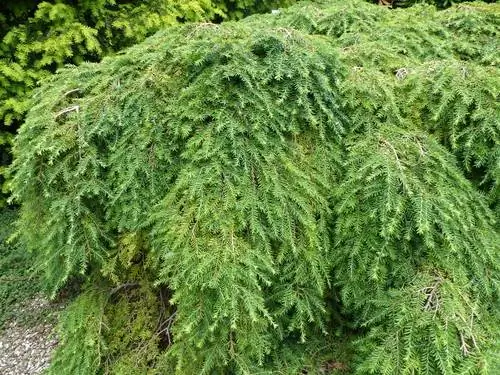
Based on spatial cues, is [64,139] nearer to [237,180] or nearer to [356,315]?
[237,180]

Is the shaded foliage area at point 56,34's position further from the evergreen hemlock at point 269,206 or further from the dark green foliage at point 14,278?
the evergreen hemlock at point 269,206

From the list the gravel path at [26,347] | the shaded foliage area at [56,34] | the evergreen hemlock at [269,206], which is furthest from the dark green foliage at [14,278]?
the evergreen hemlock at [269,206]

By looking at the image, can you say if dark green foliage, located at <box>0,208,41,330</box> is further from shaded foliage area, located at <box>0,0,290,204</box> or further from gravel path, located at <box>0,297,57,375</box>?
shaded foliage area, located at <box>0,0,290,204</box>

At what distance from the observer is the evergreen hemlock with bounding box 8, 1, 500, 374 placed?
246cm

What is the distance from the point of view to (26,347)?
11.3ft

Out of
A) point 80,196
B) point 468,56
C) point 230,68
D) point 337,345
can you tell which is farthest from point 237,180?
point 468,56

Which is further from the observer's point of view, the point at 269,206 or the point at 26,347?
the point at 26,347

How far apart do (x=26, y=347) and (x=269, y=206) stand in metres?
2.27

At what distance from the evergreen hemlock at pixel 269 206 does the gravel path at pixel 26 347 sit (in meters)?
0.50

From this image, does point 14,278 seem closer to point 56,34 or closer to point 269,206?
point 56,34

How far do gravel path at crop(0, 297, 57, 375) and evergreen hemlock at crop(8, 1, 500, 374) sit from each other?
50cm

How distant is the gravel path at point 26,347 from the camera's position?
3.29 m

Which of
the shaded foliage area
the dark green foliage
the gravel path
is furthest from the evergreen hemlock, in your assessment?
the shaded foliage area

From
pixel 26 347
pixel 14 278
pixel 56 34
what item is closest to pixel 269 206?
pixel 26 347
